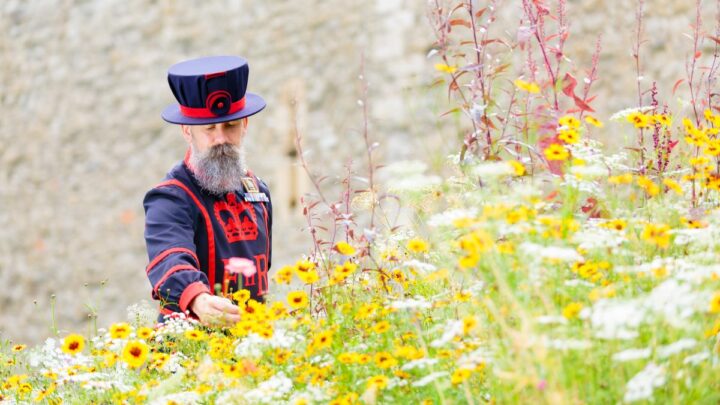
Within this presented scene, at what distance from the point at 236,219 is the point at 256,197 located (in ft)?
0.56

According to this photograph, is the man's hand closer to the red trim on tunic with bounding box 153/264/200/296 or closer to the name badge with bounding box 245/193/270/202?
the red trim on tunic with bounding box 153/264/200/296

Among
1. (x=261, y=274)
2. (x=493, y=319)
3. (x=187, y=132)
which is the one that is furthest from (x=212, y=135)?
(x=493, y=319)

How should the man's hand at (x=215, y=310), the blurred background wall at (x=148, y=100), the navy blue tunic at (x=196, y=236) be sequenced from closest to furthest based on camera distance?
1. the man's hand at (x=215, y=310)
2. the navy blue tunic at (x=196, y=236)
3. the blurred background wall at (x=148, y=100)

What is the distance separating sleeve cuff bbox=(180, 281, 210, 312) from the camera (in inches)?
115

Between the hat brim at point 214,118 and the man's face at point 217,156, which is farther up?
the hat brim at point 214,118

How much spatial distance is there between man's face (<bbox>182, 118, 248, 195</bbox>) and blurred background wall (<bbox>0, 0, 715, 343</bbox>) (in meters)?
4.42

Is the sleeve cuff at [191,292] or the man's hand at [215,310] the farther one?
the sleeve cuff at [191,292]

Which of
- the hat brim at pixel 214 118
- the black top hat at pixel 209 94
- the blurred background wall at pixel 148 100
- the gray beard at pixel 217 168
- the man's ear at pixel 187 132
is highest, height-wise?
the black top hat at pixel 209 94

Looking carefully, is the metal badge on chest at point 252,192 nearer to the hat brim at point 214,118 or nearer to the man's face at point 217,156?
the man's face at point 217,156

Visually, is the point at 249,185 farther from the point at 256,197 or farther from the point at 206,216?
the point at 206,216

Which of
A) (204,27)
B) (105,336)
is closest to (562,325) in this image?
(105,336)

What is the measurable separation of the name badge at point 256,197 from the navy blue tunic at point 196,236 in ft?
0.05

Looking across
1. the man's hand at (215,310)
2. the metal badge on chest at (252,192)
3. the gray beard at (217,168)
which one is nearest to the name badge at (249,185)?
the metal badge on chest at (252,192)

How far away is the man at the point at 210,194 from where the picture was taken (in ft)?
10.5
